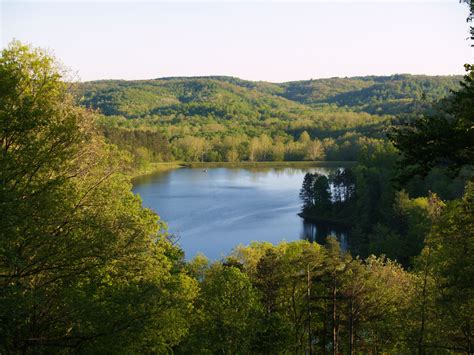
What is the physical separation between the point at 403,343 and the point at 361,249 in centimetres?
1989

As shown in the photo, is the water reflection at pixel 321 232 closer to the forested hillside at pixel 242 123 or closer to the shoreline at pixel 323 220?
the shoreline at pixel 323 220

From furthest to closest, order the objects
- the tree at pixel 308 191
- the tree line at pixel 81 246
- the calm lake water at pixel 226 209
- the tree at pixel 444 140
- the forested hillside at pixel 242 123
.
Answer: the forested hillside at pixel 242 123, the tree at pixel 308 191, the calm lake water at pixel 226 209, the tree line at pixel 81 246, the tree at pixel 444 140

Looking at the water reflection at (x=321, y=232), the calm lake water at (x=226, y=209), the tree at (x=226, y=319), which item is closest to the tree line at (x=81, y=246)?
the tree at (x=226, y=319)

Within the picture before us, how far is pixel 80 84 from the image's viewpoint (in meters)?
6.36

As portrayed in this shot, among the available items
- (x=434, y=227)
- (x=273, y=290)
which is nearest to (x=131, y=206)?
(x=434, y=227)

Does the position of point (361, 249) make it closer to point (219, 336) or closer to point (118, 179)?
point (219, 336)

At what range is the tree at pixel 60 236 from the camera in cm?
504

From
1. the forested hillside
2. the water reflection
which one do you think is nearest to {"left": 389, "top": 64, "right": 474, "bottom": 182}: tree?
the forested hillside

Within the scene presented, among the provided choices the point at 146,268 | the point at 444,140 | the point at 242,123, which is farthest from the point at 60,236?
the point at 242,123

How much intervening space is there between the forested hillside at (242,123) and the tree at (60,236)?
0.87m

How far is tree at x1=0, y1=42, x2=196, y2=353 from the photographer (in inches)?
198

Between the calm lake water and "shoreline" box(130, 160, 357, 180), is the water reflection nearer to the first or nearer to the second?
the calm lake water

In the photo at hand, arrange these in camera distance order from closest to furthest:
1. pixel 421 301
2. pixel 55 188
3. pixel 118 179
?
1. pixel 55 188
2. pixel 118 179
3. pixel 421 301

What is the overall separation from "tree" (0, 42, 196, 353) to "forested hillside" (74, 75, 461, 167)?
869mm
